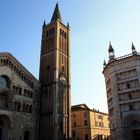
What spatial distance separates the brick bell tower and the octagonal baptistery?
2.09 metres

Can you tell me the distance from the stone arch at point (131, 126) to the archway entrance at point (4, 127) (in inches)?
839

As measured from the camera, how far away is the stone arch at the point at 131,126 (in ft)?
129

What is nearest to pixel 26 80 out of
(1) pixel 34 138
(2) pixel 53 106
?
(2) pixel 53 106

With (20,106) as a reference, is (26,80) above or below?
above

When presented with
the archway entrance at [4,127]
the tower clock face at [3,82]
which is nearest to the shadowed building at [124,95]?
the archway entrance at [4,127]

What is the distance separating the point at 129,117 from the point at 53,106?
586 inches

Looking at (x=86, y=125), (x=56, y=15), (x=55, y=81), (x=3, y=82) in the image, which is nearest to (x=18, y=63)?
(x=3, y=82)

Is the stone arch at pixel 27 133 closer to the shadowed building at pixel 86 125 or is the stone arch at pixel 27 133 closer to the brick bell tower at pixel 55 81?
the brick bell tower at pixel 55 81

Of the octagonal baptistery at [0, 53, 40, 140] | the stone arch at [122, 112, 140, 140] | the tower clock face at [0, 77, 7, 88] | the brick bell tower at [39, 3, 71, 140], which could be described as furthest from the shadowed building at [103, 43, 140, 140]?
the tower clock face at [0, 77, 7, 88]

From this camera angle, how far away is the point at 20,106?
129 ft

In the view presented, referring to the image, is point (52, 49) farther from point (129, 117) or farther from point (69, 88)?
point (129, 117)

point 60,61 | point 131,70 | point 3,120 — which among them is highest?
point 60,61

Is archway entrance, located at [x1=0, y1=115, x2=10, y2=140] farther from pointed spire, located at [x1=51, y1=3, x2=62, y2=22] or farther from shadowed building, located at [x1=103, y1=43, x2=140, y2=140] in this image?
pointed spire, located at [x1=51, y1=3, x2=62, y2=22]

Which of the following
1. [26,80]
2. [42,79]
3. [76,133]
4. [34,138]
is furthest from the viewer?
[76,133]
